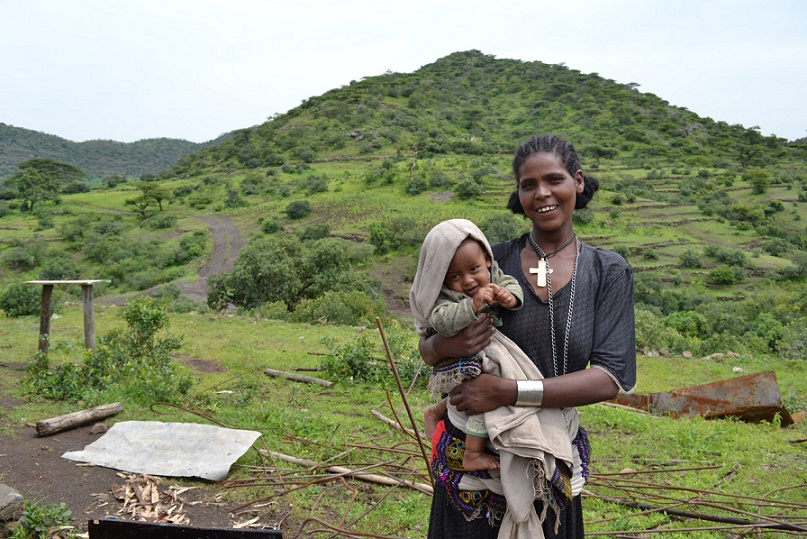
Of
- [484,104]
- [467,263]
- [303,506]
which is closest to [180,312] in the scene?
[303,506]

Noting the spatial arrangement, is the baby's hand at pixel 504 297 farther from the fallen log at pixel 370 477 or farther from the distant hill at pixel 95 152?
the distant hill at pixel 95 152

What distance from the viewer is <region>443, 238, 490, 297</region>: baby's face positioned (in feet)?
4.98

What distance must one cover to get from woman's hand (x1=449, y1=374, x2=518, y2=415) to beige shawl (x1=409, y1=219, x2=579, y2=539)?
0.03m

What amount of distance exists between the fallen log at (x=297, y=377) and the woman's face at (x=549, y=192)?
599cm

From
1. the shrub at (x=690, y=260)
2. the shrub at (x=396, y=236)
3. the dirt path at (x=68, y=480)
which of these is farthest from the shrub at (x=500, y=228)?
the dirt path at (x=68, y=480)

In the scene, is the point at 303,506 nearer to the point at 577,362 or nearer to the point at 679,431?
the point at 577,362

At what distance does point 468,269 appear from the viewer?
1.55 metres

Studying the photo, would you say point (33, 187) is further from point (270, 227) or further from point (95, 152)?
point (95, 152)

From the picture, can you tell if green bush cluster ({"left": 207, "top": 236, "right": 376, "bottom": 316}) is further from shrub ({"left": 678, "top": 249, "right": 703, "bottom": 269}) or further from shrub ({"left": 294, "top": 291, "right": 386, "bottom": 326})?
shrub ({"left": 678, "top": 249, "right": 703, "bottom": 269})

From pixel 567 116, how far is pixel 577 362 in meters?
83.9

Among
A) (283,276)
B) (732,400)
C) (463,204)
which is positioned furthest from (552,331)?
(463,204)

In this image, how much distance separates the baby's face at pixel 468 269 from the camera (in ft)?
4.98

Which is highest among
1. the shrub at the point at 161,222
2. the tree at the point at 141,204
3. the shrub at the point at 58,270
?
the tree at the point at 141,204

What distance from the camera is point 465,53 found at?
135 metres
